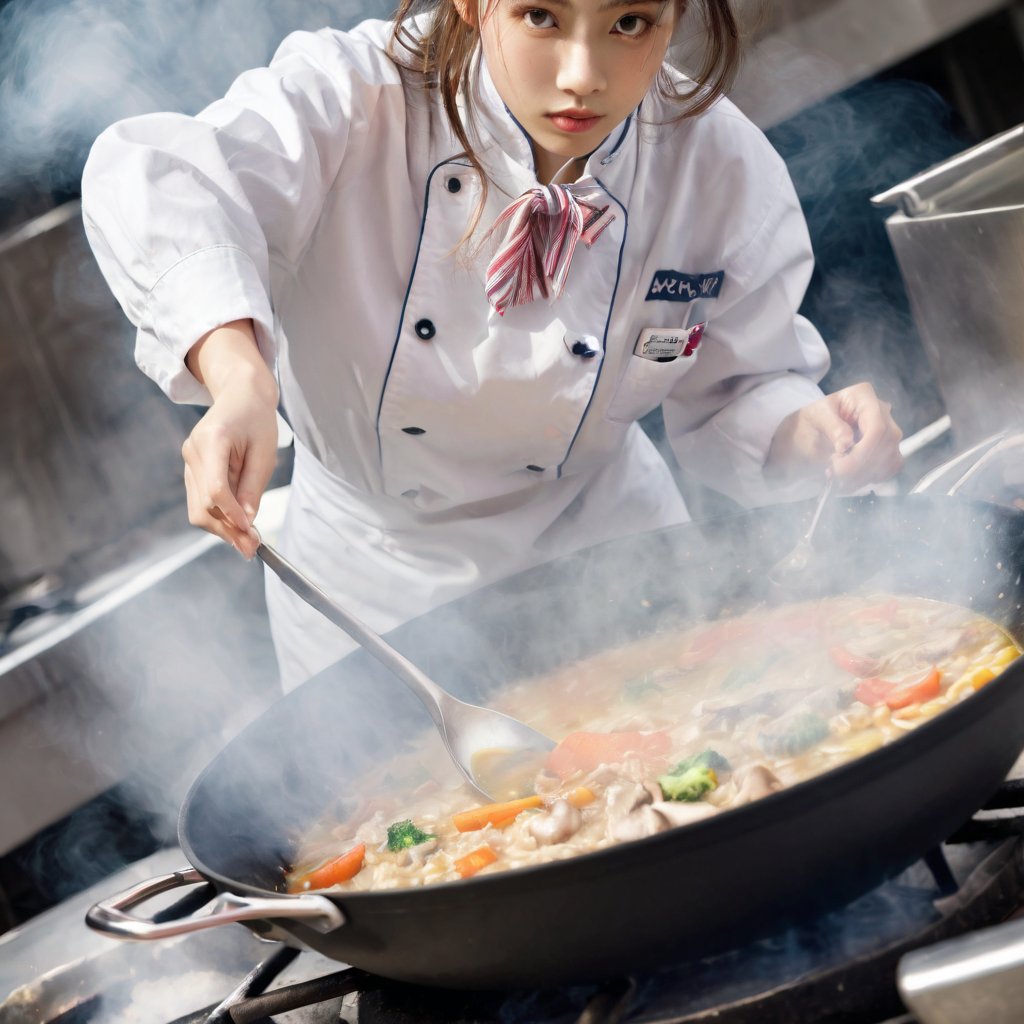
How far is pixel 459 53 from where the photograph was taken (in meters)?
1.79

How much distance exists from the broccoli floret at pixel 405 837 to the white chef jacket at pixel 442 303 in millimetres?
642

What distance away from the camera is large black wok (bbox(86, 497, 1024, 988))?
981 mm

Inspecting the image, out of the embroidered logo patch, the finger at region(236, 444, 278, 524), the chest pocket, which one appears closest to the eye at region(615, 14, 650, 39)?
the embroidered logo patch

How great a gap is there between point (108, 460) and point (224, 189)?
7.85ft

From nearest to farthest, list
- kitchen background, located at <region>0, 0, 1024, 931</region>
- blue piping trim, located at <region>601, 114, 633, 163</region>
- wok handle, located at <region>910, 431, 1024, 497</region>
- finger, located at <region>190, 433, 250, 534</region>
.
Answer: finger, located at <region>190, 433, 250, 534</region> → wok handle, located at <region>910, 431, 1024, 497</region> → blue piping trim, located at <region>601, 114, 633, 163</region> → kitchen background, located at <region>0, 0, 1024, 931</region>

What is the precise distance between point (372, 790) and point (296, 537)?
0.71m

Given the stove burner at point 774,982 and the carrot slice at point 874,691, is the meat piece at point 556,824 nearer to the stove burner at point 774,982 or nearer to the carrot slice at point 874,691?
the stove burner at point 774,982

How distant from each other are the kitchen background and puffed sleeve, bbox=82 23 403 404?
1.79m

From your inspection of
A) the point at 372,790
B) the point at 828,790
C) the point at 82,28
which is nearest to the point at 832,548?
the point at 372,790

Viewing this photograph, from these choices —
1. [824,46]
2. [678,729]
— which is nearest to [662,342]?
[678,729]

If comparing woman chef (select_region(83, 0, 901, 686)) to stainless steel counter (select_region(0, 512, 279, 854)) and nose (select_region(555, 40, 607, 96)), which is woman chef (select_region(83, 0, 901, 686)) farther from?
stainless steel counter (select_region(0, 512, 279, 854))

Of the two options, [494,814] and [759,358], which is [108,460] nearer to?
[759,358]

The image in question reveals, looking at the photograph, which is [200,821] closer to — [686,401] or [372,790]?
[372,790]

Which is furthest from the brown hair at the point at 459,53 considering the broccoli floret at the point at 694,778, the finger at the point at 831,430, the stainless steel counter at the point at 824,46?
the stainless steel counter at the point at 824,46
